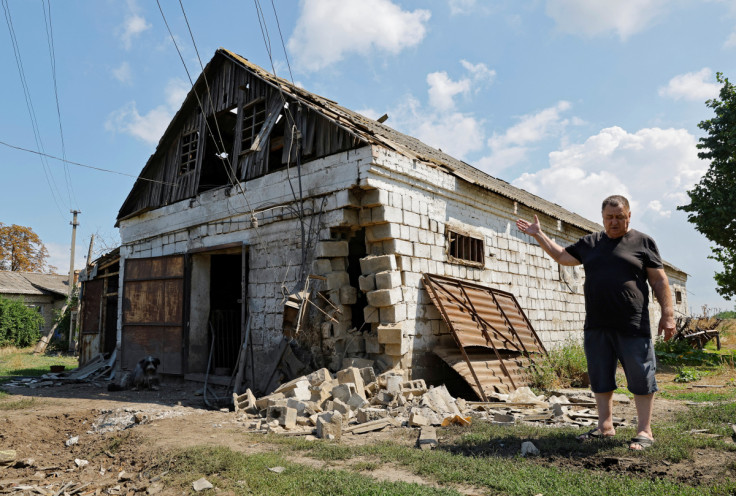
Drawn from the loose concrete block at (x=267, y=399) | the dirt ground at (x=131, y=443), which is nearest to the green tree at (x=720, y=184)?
the dirt ground at (x=131, y=443)

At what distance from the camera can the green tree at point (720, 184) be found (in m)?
14.5

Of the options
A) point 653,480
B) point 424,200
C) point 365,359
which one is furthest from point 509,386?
point 653,480

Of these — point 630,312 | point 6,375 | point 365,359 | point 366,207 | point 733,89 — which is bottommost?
point 6,375

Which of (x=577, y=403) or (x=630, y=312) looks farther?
(x=577, y=403)

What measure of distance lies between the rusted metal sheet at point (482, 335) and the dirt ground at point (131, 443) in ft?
5.67

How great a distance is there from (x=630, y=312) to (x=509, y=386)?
3745 millimetres

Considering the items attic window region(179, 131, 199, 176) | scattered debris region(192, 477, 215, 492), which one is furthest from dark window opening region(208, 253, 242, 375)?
scattered debris region(192, 477, 215, 492)

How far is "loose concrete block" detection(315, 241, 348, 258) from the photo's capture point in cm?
774

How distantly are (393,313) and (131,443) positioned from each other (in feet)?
12.0

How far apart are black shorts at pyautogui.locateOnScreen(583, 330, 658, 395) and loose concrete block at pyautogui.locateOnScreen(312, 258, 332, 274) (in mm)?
4301

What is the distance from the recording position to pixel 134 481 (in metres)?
4.36

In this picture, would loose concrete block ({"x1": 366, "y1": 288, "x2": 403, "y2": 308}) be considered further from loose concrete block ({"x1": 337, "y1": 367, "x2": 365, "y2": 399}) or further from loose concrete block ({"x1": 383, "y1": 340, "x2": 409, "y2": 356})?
loose concrete block ({"x1": 337, "y1": 367, "x2": 365, "y2": 399})

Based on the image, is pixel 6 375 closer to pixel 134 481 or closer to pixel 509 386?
pixel 134 481

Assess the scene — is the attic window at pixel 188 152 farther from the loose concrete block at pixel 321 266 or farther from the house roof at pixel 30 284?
the house roof at pixel 30 284
